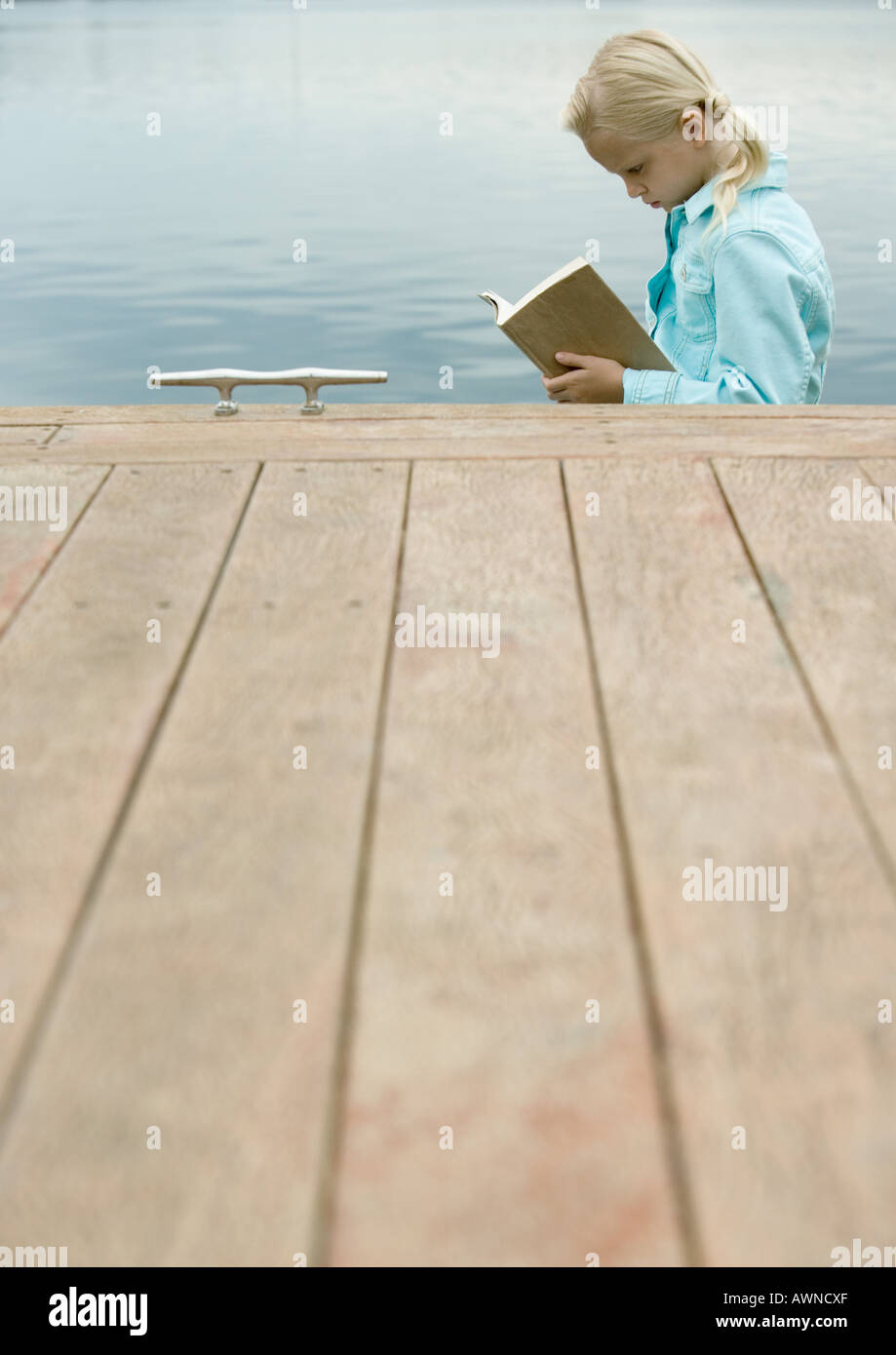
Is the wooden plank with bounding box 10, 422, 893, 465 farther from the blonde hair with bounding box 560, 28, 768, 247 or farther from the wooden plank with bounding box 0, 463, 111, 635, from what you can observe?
the blonde hair with bounding box 560, 28, 768, 247

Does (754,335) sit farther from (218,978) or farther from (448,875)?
(218,978)

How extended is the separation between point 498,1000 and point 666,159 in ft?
5.81

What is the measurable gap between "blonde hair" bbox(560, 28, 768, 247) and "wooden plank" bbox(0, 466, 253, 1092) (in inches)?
36.0

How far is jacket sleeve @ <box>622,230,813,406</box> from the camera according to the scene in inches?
88.6

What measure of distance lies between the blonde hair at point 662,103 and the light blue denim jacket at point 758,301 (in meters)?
0.03

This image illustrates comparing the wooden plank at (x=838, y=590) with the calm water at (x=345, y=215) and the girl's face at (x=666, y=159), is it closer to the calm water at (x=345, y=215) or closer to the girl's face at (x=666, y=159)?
the girl's face at (x=666, y=159)

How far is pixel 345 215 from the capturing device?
10117 mm

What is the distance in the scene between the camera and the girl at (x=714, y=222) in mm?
2264
